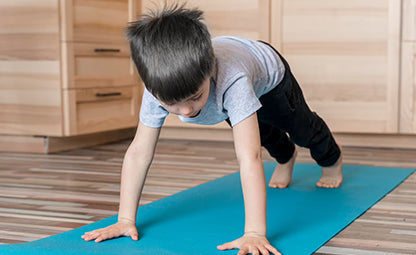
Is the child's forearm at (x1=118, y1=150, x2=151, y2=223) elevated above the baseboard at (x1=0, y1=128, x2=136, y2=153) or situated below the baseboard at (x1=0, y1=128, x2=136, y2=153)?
above

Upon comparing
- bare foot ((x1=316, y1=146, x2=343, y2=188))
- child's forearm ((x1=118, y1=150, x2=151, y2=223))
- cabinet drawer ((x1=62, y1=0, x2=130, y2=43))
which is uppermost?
cabinet drawer ((x1=62, y1=0, x2=130, y2=43))

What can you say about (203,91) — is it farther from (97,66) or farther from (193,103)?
(97,66)

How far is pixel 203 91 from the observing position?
0.96 m

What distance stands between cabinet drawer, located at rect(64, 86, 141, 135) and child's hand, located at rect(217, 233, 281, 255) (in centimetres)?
136

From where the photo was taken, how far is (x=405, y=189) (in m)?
1.54

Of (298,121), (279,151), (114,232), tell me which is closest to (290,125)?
(298,121)

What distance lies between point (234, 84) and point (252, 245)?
10.9 inches

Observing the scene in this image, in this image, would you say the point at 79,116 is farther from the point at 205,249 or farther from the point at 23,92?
the point at 205,249

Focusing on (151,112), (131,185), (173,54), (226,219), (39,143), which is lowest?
(39,143)

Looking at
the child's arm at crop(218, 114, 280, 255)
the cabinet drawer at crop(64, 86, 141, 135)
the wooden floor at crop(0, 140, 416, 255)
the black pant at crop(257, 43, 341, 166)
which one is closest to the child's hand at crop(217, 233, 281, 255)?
the child's arm at crop(218, 114, 280, 255)

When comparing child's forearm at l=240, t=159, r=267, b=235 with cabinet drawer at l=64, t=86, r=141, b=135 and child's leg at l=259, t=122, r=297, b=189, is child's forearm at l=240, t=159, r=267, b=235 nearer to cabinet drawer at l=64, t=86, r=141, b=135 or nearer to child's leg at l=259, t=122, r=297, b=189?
child's leg at l=259, t=122, r=297, b=189

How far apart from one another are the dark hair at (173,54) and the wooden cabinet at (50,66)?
1295 millimetres

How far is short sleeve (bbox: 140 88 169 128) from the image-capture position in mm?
1085

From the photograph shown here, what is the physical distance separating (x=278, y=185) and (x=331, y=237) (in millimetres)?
469
